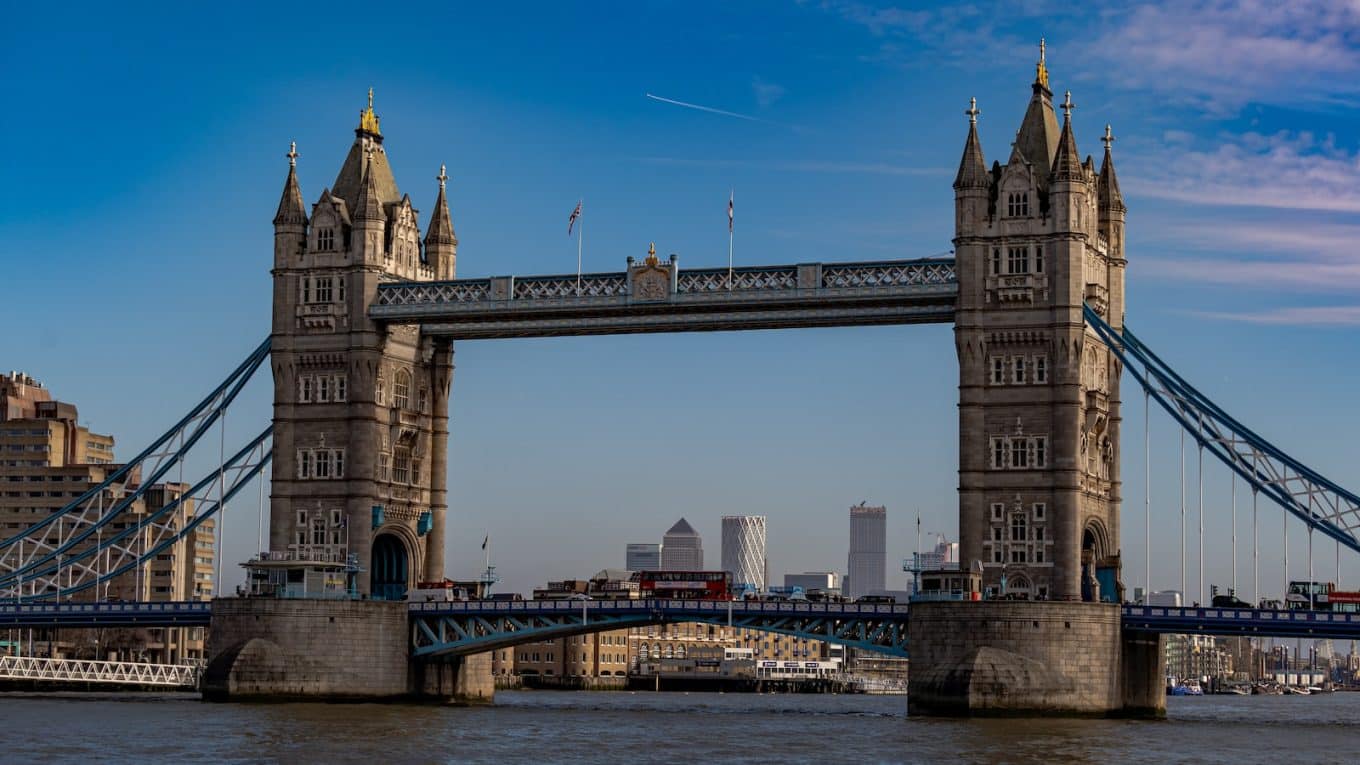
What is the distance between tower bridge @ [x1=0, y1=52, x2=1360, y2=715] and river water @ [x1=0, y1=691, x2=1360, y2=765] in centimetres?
457

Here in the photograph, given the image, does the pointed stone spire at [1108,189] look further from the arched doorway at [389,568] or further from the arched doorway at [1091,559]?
the arched doorway at [389,568]

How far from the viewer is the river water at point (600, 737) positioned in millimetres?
84312

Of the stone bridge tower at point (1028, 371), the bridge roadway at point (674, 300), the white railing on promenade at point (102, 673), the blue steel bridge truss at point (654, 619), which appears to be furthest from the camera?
the white railing on promenade at point (102, 673)

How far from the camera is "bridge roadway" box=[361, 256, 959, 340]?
11619cm

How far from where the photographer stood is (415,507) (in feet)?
425

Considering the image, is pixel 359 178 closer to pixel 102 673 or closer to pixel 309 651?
pixel 309 651

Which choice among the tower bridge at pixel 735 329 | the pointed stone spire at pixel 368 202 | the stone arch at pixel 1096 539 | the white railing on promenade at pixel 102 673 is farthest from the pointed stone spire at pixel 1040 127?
the white railing on promenade at pixel 102 673

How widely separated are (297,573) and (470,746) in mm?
35556

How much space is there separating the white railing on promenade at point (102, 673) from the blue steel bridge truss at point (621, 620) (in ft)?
143

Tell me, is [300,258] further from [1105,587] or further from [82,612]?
[1105,587]

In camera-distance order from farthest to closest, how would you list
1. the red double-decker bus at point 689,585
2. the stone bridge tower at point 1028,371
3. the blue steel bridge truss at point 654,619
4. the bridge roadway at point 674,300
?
the red double-decker bus at point 689,585 < the bridge roadway at point 674,300 < the stone bridge tower at point 1028,371 < the blue steel bridge truss at point 654,619

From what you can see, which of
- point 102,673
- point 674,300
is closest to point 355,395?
point 674,300

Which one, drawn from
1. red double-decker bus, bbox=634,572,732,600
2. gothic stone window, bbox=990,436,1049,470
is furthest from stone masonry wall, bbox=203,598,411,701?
gothic stone window, bbox=990,436,1049,470

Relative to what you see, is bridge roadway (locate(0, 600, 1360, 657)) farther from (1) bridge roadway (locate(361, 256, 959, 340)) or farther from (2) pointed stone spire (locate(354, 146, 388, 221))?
(2) pointed stone spire (locate(354, 146, 388, 221))
